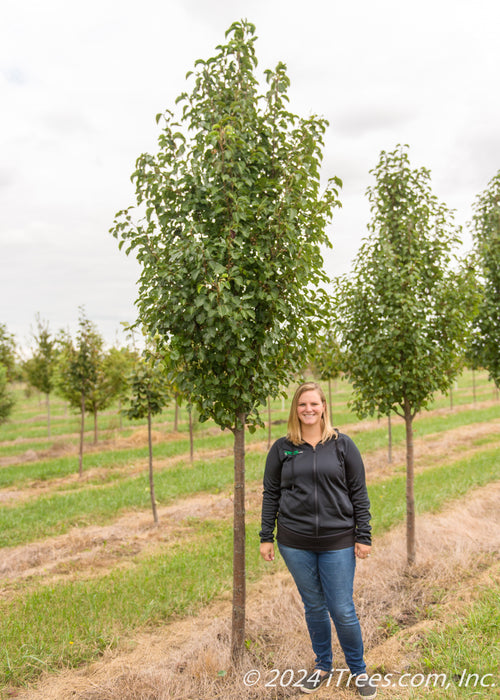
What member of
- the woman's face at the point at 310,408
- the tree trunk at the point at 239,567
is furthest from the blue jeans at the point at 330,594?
the woman's face at the point at 310,408

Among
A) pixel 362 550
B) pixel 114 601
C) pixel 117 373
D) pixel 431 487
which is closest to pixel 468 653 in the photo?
pixel 362 550

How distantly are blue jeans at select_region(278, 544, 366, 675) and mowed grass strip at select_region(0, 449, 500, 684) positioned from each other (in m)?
2.43

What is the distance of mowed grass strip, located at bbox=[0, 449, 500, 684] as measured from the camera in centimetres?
463

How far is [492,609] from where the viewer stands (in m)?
4.38

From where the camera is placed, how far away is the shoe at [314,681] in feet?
12.5

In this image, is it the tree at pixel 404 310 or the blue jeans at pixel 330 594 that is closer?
the blue jeans at pixel 330 594

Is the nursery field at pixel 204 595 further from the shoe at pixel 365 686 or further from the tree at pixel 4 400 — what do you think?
the tree at pixel 4 400

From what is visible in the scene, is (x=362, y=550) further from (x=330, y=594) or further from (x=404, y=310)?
(x=404, y=310)

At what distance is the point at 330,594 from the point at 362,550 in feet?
1.42

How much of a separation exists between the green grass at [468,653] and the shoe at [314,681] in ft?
2.59

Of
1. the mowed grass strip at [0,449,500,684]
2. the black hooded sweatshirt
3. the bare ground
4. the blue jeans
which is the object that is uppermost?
the black hooded sweatshirt

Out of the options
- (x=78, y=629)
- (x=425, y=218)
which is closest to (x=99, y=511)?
(x=78, y=629)

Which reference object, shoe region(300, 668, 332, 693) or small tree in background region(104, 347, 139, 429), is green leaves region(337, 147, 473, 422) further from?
small tree in background region(104, 347, 139, 429)

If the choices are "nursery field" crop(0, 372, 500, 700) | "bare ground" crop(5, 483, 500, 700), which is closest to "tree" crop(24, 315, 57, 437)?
"nursery field" crop(0, 372, 500, 700)
